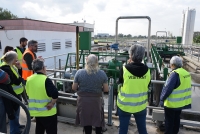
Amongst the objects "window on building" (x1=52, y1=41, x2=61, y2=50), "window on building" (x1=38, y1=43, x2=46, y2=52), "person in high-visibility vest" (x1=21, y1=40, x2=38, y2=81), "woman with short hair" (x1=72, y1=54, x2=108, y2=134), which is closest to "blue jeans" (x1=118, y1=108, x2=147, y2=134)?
"woman with short hair" (x1=72, y1=54, x2=108, y2=134)


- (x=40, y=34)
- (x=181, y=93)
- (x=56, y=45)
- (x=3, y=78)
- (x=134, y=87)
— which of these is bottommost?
(x=181, y=93)

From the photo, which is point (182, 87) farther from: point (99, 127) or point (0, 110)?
point (0, 110)

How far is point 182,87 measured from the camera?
270 centimetres

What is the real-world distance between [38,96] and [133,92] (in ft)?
4.46

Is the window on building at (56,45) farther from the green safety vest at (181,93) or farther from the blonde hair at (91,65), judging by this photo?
the green safety vest at (181,93)

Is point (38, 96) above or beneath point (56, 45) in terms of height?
beneath

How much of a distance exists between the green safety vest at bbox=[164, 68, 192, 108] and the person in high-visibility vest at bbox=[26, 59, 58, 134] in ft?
5.94

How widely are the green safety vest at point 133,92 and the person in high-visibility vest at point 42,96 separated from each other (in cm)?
99

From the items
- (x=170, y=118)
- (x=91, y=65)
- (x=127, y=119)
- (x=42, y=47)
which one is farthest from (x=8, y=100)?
(x=42, y=47)

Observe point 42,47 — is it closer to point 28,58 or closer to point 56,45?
point 56,45

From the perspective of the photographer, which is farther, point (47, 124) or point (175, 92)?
point (175, 92)

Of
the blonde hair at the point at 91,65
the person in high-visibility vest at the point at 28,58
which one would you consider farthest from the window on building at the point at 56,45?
the blonde hair at the point at 91,65

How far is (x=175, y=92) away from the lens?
107 inches

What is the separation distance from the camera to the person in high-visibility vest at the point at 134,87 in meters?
2.36
